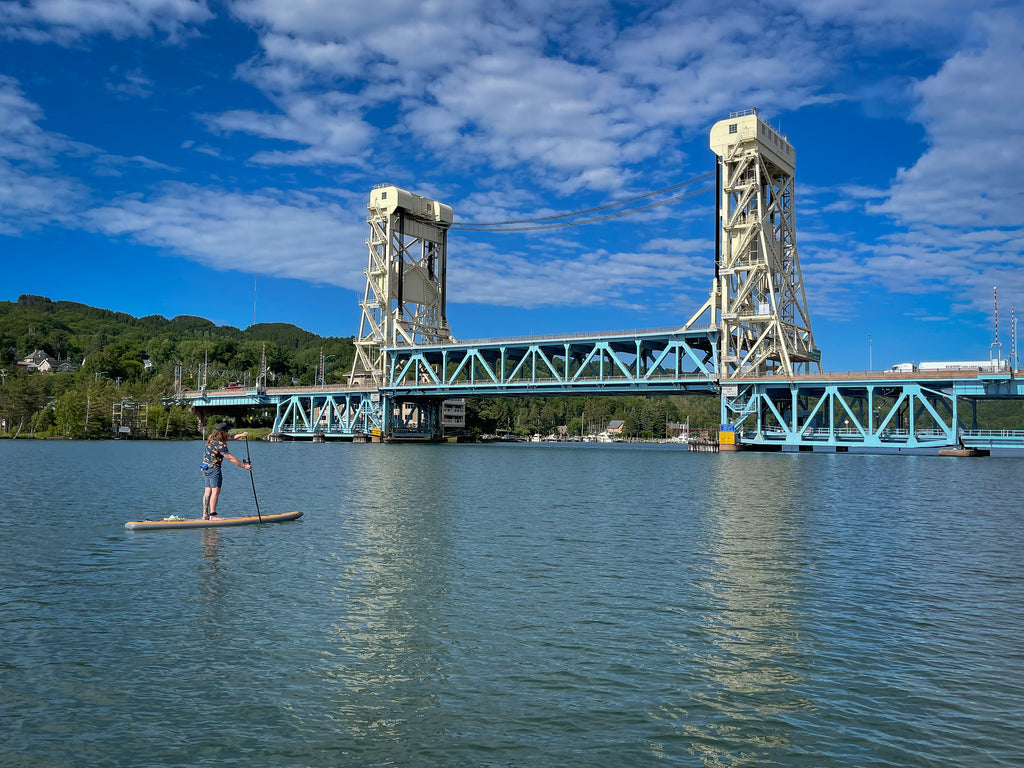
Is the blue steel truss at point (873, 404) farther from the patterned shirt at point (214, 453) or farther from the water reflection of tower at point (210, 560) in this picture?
the water reflection of tower at point (210, 560)

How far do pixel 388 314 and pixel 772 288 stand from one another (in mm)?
53182

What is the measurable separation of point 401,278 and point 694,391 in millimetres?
47421

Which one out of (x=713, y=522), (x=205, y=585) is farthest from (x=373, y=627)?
(x=713, y=522)

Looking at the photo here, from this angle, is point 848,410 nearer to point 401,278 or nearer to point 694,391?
point 694,391

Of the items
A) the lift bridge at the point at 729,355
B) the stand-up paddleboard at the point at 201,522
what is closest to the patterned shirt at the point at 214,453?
the stand-up paddleboard at the point at 201,522

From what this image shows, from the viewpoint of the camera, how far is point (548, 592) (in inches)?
600

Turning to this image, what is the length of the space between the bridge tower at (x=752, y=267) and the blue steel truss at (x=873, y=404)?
314 centimetres

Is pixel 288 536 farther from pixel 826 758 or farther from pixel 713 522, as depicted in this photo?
pixel 826 758

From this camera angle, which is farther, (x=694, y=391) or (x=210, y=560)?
(x=694, y=391)

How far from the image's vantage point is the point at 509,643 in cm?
1196

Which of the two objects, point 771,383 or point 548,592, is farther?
point 771,383

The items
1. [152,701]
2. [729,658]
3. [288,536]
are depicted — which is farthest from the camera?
[288,536]

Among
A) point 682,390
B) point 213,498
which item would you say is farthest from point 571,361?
point 213,498

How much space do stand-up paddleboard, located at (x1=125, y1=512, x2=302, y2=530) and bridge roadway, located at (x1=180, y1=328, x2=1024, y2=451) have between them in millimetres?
62955
